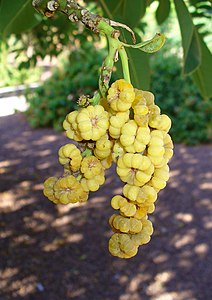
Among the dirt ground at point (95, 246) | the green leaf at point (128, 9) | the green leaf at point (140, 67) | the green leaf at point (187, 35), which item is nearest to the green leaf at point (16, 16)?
the green leaf at point (128, 9)

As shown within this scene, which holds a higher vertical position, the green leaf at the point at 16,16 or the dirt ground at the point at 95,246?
the green leaf at the point at 16,16

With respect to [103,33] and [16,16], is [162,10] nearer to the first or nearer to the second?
[16,16]

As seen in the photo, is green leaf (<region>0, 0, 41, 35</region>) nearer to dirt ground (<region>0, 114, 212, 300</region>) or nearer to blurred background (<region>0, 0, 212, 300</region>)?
blurred background (<region>0, 0, 212, 300</region>)

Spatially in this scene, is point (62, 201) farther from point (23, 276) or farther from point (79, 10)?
point (23, 276)

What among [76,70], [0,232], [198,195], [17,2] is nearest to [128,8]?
[17,2]

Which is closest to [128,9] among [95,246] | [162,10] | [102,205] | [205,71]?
[205,71]

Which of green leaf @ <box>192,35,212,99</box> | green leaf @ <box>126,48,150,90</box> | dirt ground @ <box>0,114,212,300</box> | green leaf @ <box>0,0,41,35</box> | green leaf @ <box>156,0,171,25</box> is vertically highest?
green leaf @ <box>0,0,41,35</box>

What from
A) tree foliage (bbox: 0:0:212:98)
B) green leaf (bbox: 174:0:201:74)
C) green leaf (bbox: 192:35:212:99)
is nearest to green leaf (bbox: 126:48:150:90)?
tree foliage (bbox: 0:0:212:98)

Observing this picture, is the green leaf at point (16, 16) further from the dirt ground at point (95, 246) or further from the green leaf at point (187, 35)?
the dirt ground at point (95, 246)
